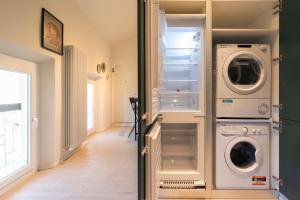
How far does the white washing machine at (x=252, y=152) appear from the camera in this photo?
2.39 m

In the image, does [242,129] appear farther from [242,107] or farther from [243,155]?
[243,155]

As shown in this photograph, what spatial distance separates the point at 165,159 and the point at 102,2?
10.4 feet

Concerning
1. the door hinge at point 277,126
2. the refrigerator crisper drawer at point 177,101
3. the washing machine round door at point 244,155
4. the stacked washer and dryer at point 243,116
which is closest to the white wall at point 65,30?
the refrigerator crisper drawer at point 177,101

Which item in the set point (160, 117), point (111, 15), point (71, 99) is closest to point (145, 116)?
point (160, 117)

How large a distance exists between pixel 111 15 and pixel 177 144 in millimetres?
3441

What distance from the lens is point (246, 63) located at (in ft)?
8.11

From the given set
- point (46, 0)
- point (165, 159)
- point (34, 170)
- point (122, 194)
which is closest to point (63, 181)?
point (34, 170)

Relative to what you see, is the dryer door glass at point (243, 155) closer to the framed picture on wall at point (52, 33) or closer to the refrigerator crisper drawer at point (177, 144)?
the refrigerator crisper drawer at point (177, 144)

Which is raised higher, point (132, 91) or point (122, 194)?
point (132, 91)

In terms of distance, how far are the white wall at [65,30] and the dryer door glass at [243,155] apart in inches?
89.7

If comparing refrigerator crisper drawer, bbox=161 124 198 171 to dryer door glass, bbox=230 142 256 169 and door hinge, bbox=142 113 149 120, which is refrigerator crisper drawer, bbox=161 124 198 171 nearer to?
dryer door glass, bbox=230 142 256 169

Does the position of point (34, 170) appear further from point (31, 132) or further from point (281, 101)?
point (281, 101)

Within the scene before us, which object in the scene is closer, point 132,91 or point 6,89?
point 6,89

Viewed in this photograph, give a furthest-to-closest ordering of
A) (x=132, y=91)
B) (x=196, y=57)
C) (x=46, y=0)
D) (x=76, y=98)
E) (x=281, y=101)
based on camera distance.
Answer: (x=132, y=91)
(x=76, y=98)
(x=46, y=0)
(x=196, y=57)
(x=281, y=101)
